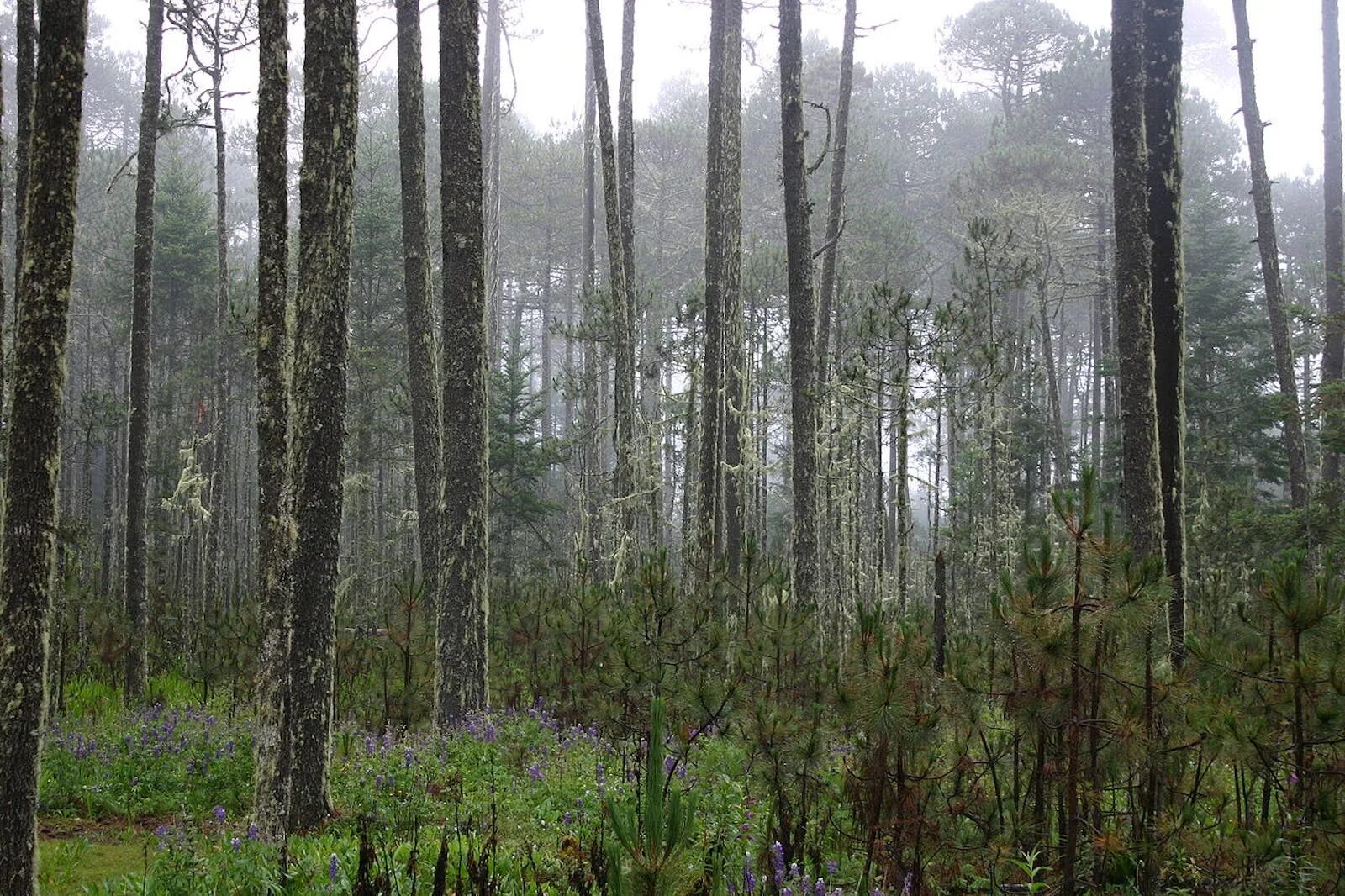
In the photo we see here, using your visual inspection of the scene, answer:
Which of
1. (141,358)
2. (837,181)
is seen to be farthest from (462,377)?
(837,181)

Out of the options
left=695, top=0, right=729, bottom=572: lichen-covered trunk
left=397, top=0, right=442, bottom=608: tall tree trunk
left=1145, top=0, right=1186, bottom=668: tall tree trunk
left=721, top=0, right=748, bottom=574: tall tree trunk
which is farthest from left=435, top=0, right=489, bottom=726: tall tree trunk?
left=1145, top=0, right=1186, bottom=668: tall tree trunk

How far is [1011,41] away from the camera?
29.9 metres

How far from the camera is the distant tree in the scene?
29844 millimetres

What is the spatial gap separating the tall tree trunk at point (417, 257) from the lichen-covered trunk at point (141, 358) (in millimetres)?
3187

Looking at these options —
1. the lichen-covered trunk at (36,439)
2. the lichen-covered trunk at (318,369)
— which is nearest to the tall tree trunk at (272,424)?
the lichen-covered trunk at (318,369)

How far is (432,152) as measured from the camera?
126 ft

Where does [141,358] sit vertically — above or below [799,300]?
below

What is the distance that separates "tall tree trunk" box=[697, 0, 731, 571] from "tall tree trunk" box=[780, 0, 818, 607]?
1555mm

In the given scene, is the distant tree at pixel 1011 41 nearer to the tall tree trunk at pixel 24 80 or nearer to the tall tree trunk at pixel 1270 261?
the tall tree trunk at pixel 1270 261

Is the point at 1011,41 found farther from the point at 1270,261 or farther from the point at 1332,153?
the point at 1270,261

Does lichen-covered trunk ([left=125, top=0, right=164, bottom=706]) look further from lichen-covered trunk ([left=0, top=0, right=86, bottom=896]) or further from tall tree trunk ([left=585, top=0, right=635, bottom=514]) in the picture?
lichen-covered trunk ([left=0, top=0, right=86, bottom=896])

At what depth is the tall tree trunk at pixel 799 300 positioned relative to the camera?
10.2 metres

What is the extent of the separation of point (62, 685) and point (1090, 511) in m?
10.5

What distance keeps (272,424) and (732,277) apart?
825 cm
